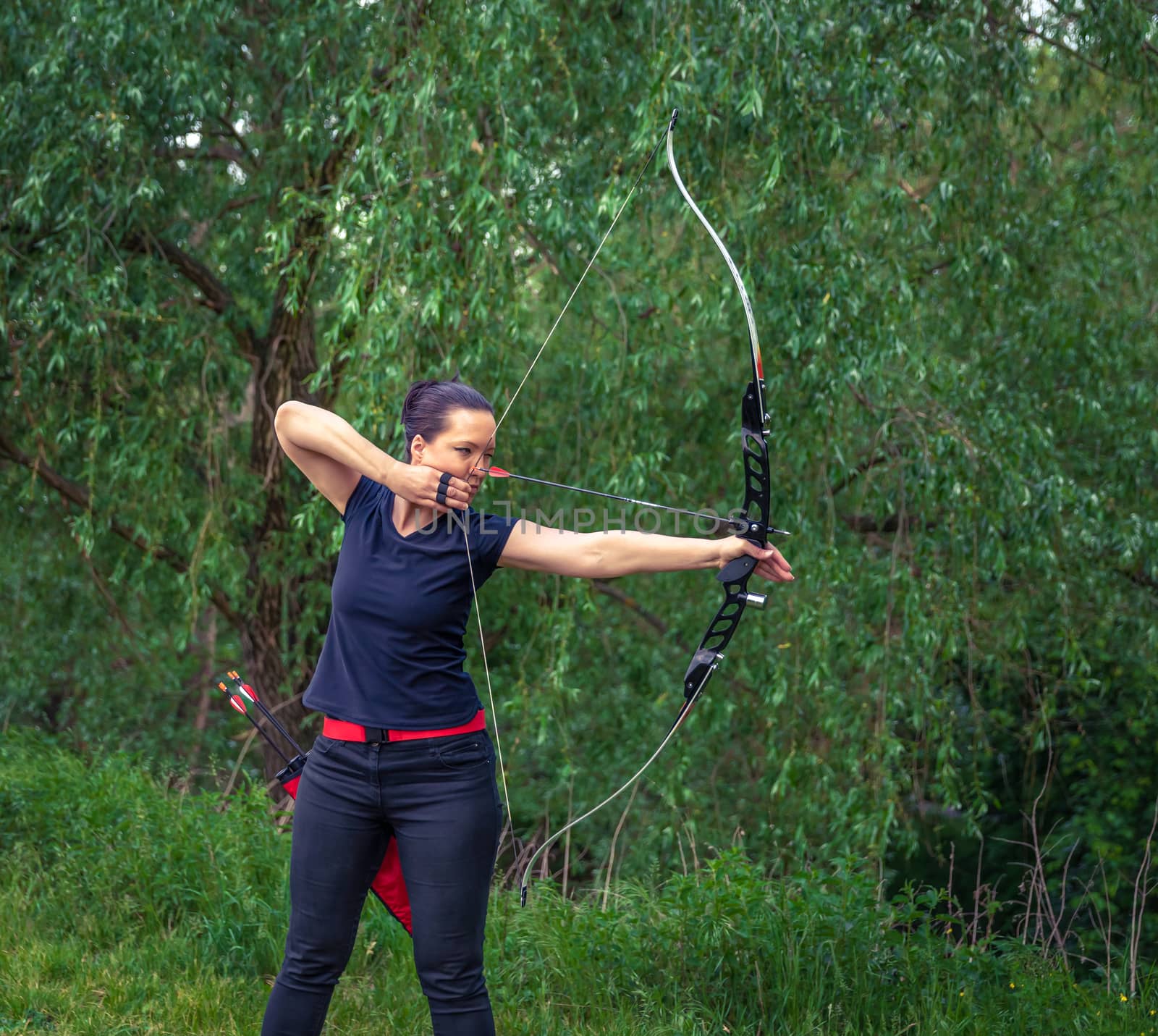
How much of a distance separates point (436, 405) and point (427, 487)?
0.49 feet

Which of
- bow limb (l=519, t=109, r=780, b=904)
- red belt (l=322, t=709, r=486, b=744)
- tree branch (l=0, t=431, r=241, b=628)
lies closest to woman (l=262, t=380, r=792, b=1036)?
red belt (l=322, t=709, r=486, b=744)

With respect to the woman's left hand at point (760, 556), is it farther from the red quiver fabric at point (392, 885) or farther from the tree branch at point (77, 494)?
the tree branch at point (77, 494)

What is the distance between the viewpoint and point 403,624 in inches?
80.2

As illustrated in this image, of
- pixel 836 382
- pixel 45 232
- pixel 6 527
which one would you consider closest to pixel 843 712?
pixel 836 382

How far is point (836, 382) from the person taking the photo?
14.4 feet

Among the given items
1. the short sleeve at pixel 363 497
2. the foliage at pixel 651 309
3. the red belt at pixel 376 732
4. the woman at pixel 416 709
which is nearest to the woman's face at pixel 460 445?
the woman at pixel 416 709

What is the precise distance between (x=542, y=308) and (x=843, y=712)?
3158mm

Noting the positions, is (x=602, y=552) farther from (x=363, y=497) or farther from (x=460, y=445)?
(x=363, y=497)

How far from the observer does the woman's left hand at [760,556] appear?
86.4 inches

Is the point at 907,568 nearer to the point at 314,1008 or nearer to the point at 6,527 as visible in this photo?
the point at 314,1008

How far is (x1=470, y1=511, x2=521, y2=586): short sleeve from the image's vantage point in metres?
2.10

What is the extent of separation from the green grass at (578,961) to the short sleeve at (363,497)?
1.25m

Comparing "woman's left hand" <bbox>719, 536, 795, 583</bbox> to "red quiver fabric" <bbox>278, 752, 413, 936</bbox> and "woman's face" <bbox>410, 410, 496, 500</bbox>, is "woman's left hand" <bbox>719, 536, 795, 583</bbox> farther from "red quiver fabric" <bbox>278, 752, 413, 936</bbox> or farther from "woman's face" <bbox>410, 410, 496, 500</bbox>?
"red quiver fabric" <bbox>278, 752, 413, 936</bbox>

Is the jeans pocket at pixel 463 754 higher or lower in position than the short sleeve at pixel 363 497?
lower
